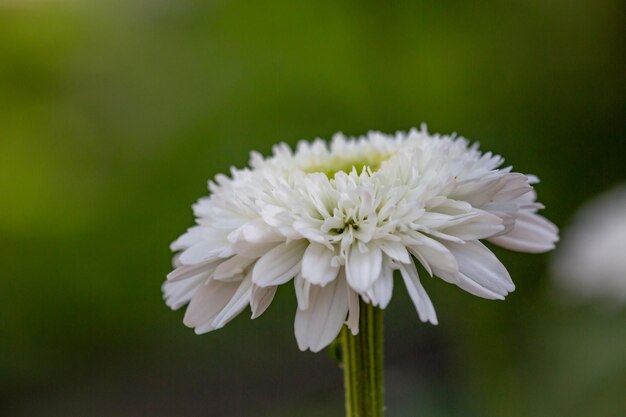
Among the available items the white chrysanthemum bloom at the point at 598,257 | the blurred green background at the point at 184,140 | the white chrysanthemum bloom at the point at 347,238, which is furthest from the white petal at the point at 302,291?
the blurred green background at the point at 184,140

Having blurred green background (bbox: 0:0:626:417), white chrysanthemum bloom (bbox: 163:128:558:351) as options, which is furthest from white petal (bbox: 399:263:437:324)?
blurred green background (bbox: 0:0:626:417)

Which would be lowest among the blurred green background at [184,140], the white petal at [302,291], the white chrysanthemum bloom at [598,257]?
the white petal at [302,291]

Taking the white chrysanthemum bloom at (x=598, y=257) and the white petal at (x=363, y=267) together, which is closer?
the white petal at (x=363, y=267)

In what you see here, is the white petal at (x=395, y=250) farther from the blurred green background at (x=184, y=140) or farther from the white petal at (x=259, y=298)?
the blurred green background at (x=184, y=140)

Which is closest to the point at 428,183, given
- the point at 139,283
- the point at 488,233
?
the point at 488,233

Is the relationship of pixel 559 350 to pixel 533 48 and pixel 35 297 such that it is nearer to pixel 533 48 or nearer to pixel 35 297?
pixel 533 48

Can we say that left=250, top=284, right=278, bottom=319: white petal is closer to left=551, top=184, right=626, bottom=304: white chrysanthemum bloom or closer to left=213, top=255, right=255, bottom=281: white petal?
left=213, top=255, right=255, bottom=281: white petal

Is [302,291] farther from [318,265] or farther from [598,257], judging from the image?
[598,257]
